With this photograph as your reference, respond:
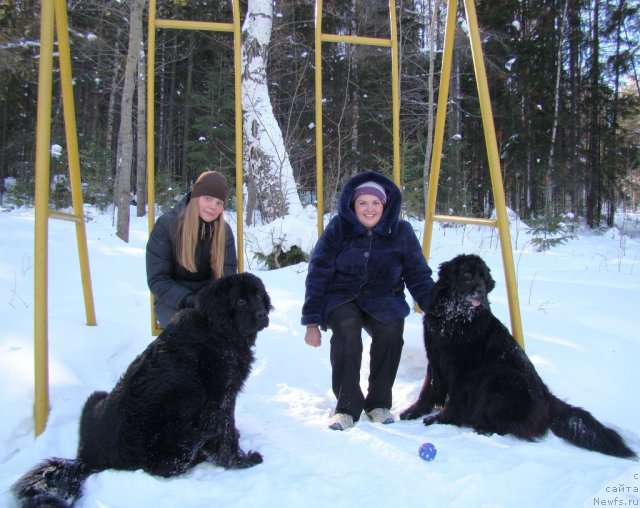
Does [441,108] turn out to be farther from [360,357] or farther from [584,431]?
[584,431]

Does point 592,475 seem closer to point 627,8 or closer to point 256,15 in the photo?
point 256,15

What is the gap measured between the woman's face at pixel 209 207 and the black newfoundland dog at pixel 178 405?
803 millimetres

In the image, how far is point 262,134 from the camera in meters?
6.19

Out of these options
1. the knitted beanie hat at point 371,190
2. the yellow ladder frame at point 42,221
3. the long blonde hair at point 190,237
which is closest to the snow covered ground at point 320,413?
the yellow ladder frame at point 42,221

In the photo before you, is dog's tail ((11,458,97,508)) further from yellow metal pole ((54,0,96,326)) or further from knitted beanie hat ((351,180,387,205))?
knitted beanie hat ((351,180,387,205))

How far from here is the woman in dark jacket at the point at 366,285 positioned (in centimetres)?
268

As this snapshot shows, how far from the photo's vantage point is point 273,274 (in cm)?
510

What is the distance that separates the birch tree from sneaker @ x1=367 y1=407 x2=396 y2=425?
3.94 metres

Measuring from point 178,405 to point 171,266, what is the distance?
1.16 metres

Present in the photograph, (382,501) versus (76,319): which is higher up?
(76,319)

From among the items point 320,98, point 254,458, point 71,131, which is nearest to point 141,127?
point 71,131

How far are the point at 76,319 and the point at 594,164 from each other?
19.0m

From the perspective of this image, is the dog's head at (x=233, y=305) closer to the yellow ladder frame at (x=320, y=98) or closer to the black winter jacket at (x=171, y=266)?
the black winter jacket at (x=171, y=266)

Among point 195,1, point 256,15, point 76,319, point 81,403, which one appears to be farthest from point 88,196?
point 81,403
